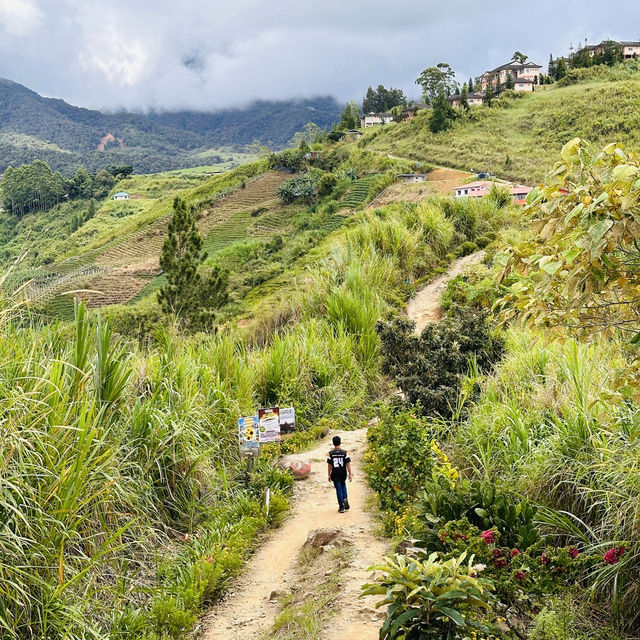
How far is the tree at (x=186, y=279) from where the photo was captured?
2369cm

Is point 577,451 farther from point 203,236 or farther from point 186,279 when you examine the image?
point 203,236

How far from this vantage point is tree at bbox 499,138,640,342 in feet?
8.35

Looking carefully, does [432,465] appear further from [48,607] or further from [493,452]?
[48,607]

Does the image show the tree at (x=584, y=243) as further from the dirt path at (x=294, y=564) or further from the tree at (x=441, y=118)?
the tree at (x=441, y=118)

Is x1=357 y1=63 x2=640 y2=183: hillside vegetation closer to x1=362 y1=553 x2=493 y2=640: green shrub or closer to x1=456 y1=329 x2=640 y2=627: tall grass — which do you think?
x1=456 y1=329 x2=640 y2=627: tall grass

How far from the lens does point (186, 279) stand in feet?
78.5

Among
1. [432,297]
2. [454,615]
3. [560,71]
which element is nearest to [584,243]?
[454,615]

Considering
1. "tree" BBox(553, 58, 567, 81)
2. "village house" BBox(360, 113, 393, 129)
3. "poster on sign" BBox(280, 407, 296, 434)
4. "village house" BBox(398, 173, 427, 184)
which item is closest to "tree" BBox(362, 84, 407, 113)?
"village house" BBox(360, 113, 393, 129)

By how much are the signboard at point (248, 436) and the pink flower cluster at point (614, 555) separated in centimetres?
467

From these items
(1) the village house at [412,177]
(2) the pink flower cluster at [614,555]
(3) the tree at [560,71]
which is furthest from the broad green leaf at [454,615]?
(3) the tree at [560,71]

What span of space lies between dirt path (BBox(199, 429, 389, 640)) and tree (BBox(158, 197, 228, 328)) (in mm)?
15921

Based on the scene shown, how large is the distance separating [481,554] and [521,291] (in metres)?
1.61

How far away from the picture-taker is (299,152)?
69750 mm

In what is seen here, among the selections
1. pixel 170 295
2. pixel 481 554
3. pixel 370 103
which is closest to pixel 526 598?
pixel 481 554
